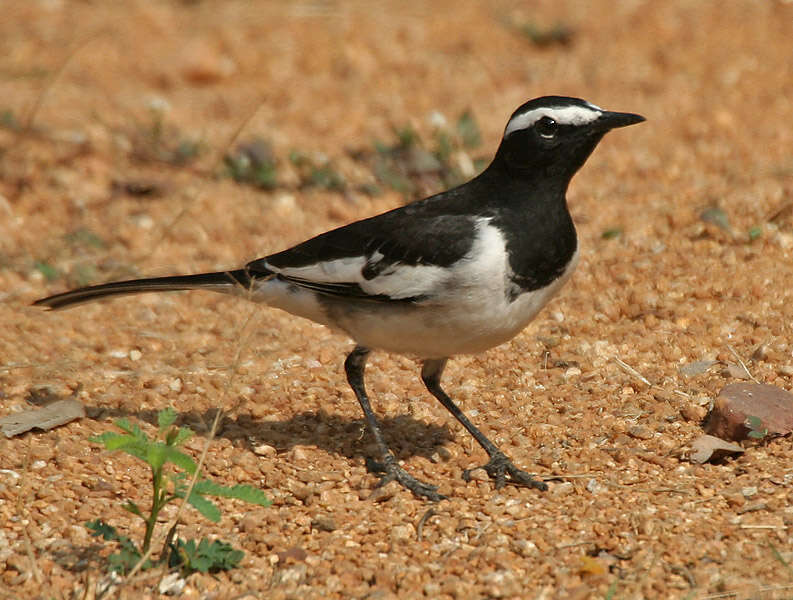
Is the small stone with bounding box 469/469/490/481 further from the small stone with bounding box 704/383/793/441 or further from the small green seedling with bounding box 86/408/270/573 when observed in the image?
the small green seedling with bounding box 86/408/270/573

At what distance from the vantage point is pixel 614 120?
4891 mm

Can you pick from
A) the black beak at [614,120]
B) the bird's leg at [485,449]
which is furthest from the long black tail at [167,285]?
the black beak at [614,120]

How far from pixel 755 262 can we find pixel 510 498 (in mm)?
2738

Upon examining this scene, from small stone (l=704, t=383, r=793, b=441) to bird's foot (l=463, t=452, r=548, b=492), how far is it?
874 mm

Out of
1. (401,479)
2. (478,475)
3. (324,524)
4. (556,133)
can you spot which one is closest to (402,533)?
(324,524)

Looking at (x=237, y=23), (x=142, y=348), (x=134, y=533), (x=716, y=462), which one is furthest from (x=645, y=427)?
(x=237, y=23)

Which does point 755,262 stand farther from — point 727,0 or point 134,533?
point 727,0

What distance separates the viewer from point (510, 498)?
4766 millimetres

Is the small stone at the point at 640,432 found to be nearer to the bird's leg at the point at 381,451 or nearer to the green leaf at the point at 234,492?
the bird's leg at the point at 381,451

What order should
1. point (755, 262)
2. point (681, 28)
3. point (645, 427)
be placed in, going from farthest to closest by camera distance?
point (681, 28) → point (755, 262) → point (645, 427)

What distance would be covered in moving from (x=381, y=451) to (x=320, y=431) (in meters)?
0.51

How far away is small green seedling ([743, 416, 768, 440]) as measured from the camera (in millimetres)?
4898

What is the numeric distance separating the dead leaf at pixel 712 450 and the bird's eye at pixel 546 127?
61.0 inches

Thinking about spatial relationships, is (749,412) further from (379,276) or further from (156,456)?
(156,456)
